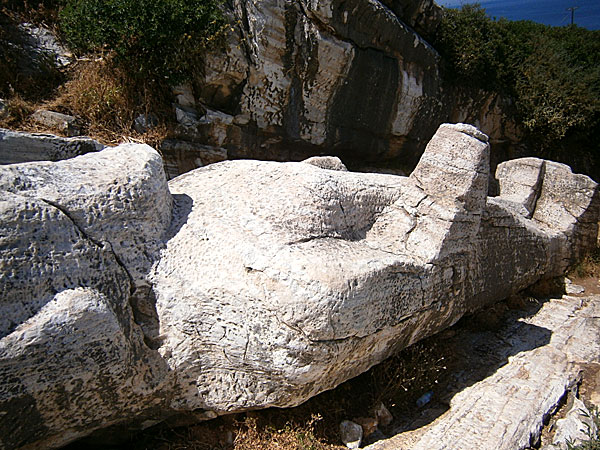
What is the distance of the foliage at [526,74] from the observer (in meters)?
7.14

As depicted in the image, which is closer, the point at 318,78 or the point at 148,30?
the point at 148,30

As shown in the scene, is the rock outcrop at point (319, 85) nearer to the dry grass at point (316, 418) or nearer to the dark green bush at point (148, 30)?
the dark green bush at point (148, 30)

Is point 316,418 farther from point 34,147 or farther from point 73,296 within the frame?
point 34,147

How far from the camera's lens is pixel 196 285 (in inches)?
93.4

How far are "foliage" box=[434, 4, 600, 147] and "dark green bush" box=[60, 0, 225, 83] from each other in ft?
13.9

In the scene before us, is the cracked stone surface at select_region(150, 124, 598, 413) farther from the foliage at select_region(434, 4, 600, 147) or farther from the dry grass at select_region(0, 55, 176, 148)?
the foliage at select_region(434, 4, 600, 147)

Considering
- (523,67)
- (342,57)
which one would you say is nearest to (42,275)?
(342,57)

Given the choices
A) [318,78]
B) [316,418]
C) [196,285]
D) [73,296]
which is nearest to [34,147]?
[73,296]

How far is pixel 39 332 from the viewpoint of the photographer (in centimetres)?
192

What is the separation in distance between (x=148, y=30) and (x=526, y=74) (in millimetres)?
6891

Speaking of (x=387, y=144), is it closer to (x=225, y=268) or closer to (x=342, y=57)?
(x=342, y=57)

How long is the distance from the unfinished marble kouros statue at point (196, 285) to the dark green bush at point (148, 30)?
2.46 metres

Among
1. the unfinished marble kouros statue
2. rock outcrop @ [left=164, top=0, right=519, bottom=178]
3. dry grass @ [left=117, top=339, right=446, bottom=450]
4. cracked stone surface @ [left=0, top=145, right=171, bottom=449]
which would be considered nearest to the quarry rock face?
rock outcrop @ [left=164, top=0, right=519, bottom=178]

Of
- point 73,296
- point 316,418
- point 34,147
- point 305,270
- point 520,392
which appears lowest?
point 316,418
